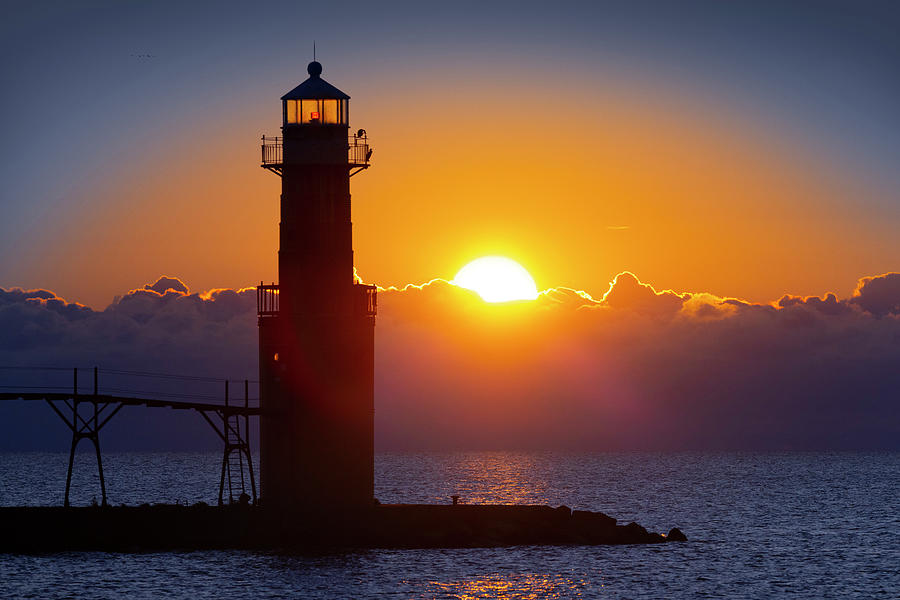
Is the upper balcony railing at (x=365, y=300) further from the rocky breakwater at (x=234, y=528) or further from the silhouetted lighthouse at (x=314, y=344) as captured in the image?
the rocky breakwater at (x=234, y=528)

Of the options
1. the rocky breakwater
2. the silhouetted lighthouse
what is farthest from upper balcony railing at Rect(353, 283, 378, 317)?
the rocky breakwater

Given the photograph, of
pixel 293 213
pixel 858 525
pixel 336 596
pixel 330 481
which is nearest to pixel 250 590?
pixel 336 596

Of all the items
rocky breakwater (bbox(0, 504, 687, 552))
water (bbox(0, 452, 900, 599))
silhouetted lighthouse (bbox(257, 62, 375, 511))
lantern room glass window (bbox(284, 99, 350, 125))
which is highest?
lantern room glass window (bbox(284, 99, 350, 125))

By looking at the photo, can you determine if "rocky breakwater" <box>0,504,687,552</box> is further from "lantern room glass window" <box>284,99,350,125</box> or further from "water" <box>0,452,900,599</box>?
"lantern room glass window" <box>284,99,350,125</box>

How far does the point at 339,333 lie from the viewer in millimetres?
62938

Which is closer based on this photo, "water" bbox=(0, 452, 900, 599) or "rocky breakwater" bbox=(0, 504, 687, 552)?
"water" bbox=(0, 452, 900, 599)

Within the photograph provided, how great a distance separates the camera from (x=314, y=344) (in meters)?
62.9

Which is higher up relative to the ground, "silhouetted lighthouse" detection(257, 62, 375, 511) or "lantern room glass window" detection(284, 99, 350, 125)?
"lantern room glass window" detection(284, 99, 350, 125)

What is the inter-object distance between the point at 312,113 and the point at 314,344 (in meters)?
11.1

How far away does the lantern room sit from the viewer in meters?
64.1

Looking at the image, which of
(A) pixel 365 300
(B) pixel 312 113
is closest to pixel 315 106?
(B) pixel 312 113

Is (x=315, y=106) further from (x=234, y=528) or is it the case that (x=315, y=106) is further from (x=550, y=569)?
(x=550, y=569)

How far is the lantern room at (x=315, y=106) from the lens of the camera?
64062 millimetres

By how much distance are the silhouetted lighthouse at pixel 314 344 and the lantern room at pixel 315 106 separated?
50 centimetres
